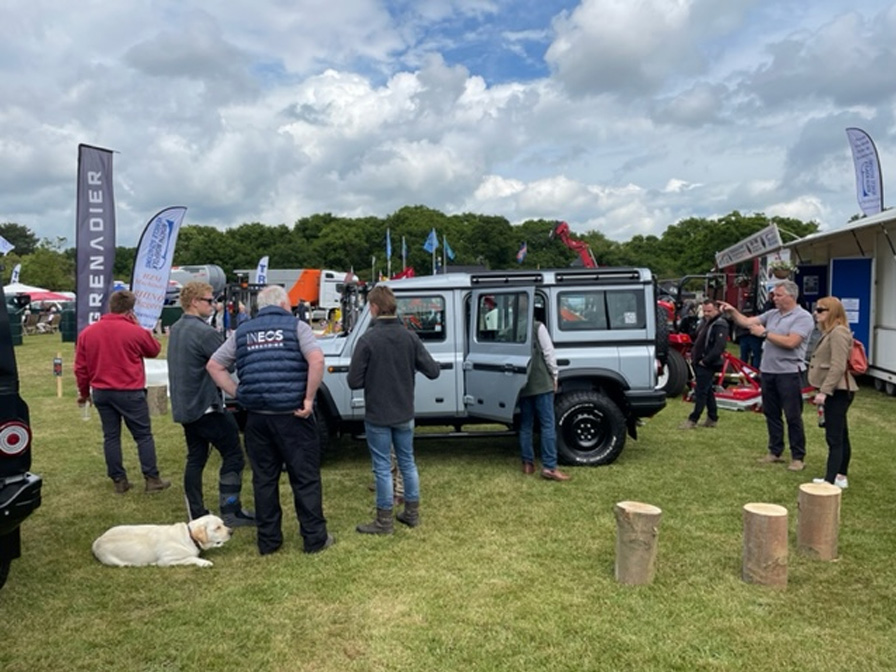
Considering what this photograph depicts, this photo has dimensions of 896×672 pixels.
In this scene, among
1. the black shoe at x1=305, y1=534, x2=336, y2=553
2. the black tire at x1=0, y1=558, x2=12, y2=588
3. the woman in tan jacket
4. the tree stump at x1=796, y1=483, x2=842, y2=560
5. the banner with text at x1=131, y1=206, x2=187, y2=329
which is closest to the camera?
the black tire at x1=0, y1=558, x2=12, y2=588

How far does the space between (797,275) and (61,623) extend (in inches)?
634

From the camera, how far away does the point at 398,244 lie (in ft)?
250

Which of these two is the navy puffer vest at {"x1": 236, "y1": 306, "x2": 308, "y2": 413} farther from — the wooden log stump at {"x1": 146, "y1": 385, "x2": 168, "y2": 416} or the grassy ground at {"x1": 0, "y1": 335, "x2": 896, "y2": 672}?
the wooden log stump at {"x1": 146, "y1": 385, "x2": 168, "y2": 416}

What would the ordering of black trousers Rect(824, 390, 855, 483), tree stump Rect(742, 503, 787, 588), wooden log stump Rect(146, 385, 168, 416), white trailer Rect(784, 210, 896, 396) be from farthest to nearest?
white trailer Rect(784, 210, 896, 396)
wooden log stump Rect(146, 385, 168, 416)
black trousers Rect(824, 390, 855, 483)
tree stump Rect(742, 503, 787, 588)

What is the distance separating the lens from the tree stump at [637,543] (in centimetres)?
402

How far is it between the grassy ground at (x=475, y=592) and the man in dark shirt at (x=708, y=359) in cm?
229

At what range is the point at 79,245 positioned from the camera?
9.30 m

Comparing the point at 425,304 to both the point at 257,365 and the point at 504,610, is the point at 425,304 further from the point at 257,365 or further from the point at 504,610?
the point at 504,610

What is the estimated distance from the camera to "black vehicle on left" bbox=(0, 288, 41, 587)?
353 cm

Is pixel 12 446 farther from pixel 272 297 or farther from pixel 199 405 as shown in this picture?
pixel 272 297

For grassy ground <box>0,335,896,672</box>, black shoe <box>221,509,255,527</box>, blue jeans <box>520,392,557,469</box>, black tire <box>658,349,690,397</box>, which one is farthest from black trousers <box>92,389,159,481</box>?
black tire <box>658,349,690,397</box>

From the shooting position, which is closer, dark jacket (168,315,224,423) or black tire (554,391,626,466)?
dark jacket (168,315,224,423)

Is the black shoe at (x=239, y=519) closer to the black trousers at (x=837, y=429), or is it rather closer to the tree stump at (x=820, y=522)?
the tree stump at (x=820, y=522)

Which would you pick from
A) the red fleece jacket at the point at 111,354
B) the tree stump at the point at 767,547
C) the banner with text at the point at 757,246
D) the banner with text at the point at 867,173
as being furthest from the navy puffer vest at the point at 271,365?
the banner with text at the point at 867,173
